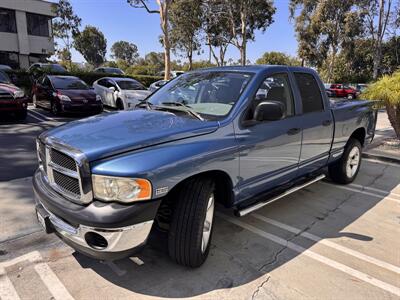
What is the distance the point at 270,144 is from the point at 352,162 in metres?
2.73

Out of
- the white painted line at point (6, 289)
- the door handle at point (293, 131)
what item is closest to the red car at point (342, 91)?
the door handle at point (293, 131)

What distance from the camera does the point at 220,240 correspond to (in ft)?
12.0

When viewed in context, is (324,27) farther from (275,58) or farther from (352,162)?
(352,162)

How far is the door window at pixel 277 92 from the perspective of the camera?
12.0 ft

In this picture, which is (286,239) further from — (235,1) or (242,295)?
(235,1)

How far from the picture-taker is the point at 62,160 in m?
2.75

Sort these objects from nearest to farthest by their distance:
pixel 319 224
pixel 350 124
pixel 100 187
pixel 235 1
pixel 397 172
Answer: pixel 100 187, pixel 319 224, pixel 350 124, pixel 397 172, pixel 235 1

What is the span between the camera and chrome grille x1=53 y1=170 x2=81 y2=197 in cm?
260

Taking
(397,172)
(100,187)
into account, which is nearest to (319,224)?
(100,187)

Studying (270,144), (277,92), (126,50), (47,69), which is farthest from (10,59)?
(126,50)

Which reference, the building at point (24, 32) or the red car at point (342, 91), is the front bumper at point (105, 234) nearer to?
the red car at point (342, 91)

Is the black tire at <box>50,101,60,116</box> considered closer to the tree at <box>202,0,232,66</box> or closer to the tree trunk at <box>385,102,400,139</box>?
the tree trunk at <box>385,102,400,139</box>

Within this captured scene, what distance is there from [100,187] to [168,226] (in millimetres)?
738

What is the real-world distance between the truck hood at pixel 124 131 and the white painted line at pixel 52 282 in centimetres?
117
